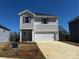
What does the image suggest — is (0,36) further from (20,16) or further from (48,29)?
(48,29)

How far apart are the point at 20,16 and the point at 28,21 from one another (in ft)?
6.34

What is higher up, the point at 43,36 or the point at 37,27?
the point at 37,27

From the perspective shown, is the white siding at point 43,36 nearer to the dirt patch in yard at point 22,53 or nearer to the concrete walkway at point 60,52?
the concrete walkway at point 60,52

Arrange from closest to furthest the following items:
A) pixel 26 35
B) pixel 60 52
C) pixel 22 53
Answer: pixel 22 53
pixel 60 52
pixel 26 35

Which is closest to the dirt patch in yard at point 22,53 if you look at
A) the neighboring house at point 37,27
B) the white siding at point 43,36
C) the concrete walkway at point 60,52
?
the concrete walkway at point 60,52

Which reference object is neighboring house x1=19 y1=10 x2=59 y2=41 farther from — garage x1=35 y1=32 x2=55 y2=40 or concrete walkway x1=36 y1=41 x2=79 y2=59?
concrete walkway x1=36 y1=41 x2=79 y2=59

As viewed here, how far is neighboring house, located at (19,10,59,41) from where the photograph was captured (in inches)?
1315

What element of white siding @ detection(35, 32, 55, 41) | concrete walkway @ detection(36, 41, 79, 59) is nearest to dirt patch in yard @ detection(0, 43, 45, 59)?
concrete walkway @ detection(36, 41, 79, 59)

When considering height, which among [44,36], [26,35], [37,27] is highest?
[37,27]

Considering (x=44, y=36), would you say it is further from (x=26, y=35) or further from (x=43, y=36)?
(x=26, y=35)

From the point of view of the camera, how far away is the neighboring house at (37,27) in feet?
110

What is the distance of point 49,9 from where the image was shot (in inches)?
1629

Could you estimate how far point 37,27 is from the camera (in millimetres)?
34312

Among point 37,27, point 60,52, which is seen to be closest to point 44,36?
point 37,27
